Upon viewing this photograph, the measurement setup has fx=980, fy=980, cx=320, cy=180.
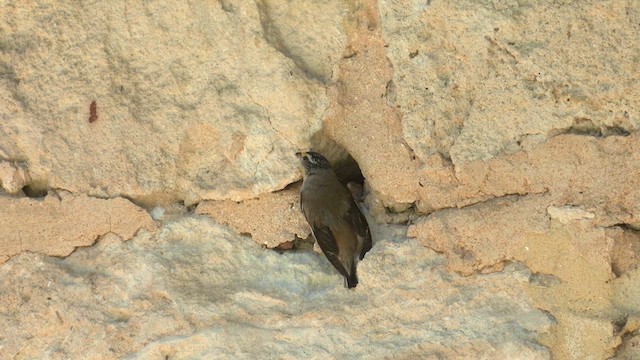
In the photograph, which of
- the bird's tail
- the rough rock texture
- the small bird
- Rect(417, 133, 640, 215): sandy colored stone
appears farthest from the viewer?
the small bird

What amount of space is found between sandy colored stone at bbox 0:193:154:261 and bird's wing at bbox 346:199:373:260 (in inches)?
30.6

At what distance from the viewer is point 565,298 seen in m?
3.35

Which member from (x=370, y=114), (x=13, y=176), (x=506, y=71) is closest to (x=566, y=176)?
(x=506, y=71)

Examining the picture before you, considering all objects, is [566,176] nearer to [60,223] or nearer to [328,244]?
[328,244]

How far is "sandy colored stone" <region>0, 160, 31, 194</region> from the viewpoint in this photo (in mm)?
3701

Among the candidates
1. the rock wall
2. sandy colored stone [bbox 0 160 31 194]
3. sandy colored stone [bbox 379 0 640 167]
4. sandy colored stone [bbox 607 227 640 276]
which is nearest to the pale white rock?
the rock wall

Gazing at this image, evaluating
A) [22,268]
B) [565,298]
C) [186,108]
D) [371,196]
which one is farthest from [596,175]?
[22,268]

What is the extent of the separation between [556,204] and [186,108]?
142 centimetres

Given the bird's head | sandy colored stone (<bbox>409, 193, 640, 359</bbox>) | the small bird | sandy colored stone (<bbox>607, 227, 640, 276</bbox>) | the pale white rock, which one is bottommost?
the pale white rock

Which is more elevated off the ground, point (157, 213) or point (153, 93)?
point (153, 93)

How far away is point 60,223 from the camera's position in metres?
3.73

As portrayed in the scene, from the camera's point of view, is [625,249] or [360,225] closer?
[625,249]

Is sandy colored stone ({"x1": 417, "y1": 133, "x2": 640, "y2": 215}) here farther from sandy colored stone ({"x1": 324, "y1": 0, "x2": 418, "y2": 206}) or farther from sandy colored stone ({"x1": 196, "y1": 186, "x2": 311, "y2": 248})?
sandy colored stone ({"x1": 196, "y1": 186, "x2": 311, "y2": 248})

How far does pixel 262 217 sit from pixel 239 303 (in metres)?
0.36
